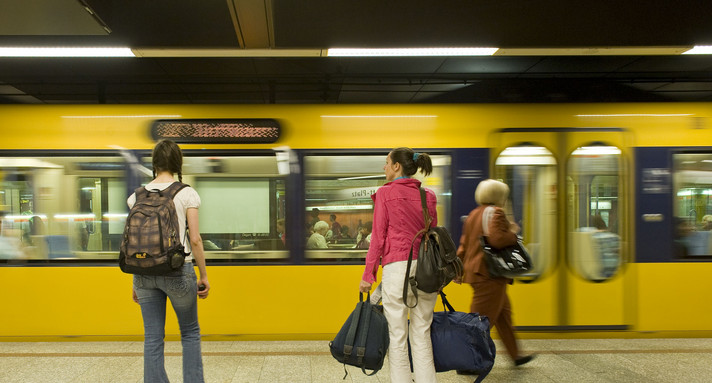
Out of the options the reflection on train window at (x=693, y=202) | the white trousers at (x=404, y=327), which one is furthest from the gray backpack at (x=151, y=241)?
the reflection on train window at (x=693, y=202)

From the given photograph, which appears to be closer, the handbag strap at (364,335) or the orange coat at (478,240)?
the handbag strap at (364,335)

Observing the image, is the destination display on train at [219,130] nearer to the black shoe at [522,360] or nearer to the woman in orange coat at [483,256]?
the woman in orange coat at [483,256]

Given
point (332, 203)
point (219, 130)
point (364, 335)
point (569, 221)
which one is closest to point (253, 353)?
point (332, 203)

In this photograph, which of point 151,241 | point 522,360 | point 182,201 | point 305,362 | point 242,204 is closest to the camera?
point 151,241

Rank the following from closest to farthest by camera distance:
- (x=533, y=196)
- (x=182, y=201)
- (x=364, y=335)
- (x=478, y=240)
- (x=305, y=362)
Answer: (x=182, y=201) → (x=364, y=335) → (x=478, y=240) → (x=305, y=362) → (x=533, y=196)

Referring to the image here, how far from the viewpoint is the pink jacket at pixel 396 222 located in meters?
3.15

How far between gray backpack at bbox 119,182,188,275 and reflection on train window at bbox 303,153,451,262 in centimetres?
214

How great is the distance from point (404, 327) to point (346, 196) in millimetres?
1982

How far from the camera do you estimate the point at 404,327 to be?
3182mm

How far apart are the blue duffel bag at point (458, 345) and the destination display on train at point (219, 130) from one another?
2.52 m

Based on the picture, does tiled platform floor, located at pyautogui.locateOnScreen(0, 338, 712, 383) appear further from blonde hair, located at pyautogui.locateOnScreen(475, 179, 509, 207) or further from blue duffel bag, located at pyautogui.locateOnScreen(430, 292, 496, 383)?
blonde hair, located at pyautogui.locateOnScreen(475, 179, 509, 207)

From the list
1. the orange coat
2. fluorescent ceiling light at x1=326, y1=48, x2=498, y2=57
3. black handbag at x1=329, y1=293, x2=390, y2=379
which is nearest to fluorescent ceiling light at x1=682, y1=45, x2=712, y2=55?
fluorescent ceiling light at x1=326, y1=48, x2=498, y2=57

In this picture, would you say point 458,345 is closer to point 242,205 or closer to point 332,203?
point 332,203

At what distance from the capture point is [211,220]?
16.2ft
